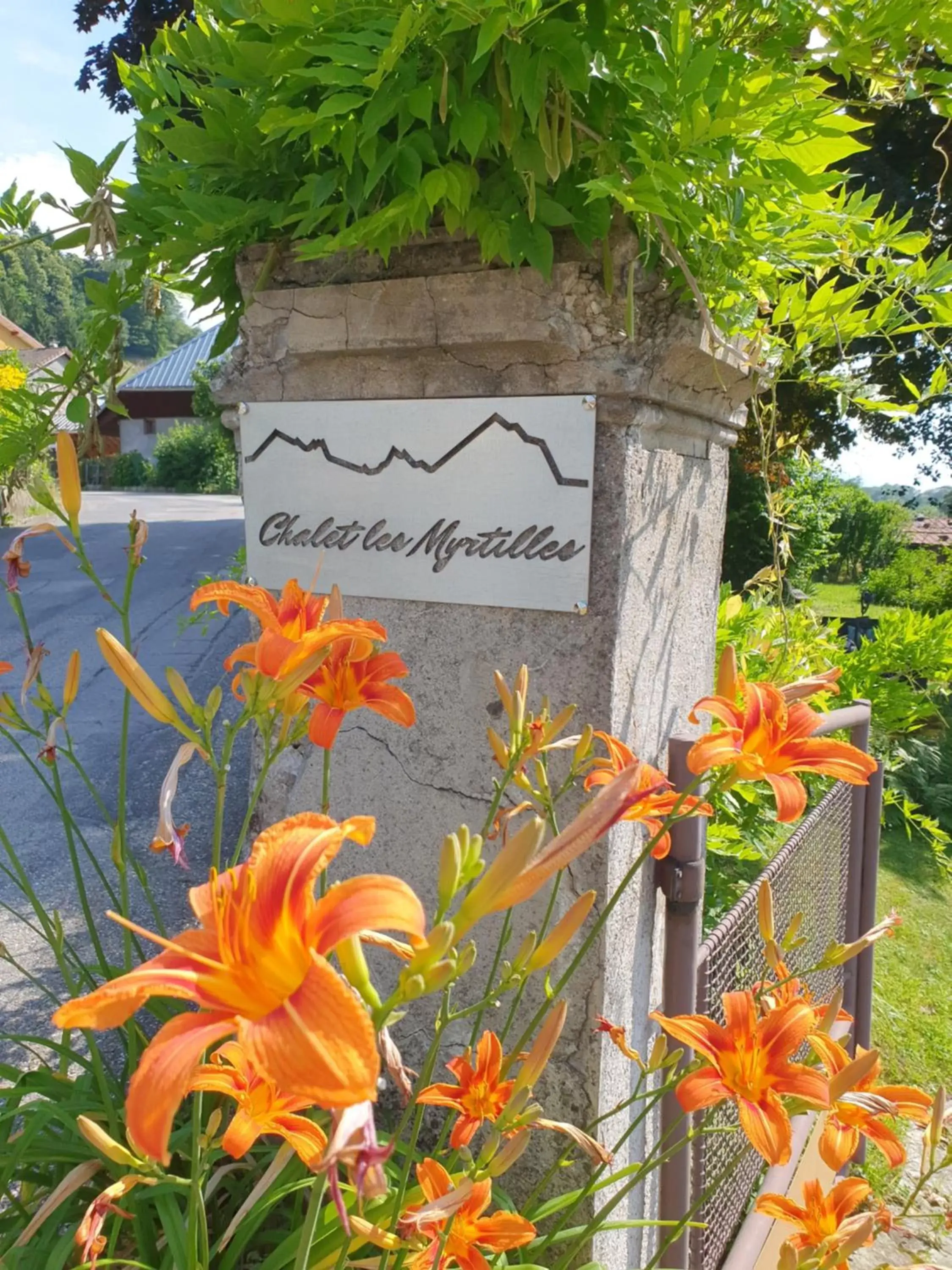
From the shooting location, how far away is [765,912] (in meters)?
1.01

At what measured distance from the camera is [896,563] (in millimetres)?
12453

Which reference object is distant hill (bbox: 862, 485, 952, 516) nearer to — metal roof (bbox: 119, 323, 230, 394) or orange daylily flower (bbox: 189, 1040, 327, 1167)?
orange daylily flower (bbox: 189, 1040, 327, 1167)

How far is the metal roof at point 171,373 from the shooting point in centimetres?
3572

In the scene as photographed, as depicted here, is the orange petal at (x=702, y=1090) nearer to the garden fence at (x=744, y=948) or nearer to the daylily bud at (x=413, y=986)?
the garden fence at (x=744, y=948)

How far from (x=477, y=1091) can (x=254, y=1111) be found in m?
0.27

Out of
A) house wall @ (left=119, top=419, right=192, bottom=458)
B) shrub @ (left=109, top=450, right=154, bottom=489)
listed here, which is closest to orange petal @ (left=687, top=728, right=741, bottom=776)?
shrub @ (left=109, top=450, right=154, bottom=489)

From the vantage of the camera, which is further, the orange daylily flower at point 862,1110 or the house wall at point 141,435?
the house wall at point 141,435

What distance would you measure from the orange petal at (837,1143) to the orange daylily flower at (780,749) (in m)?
0.42

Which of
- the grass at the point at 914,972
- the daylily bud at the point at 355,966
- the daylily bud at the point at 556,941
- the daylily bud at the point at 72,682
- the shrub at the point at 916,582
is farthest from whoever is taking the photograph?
the shrub at the point at 916,582

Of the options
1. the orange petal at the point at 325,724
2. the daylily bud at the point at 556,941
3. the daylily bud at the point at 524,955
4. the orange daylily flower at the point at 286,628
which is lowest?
the daylily bud at the point at 524,955

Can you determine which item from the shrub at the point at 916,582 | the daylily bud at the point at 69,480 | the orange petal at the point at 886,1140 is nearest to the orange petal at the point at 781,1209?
the orange petal at the point at 886,1140

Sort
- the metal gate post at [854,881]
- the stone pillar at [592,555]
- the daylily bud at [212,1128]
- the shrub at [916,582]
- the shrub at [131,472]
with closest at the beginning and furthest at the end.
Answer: the daylily bud at [212,1128]
the stone pillar at [592,555]
the metal gate post at [854,881]
the shrub at [916,582]
the shrub at [131,472]

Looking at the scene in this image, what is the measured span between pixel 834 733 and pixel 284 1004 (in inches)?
75.2

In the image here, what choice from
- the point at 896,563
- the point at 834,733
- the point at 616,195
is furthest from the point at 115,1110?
the point at 896,563
